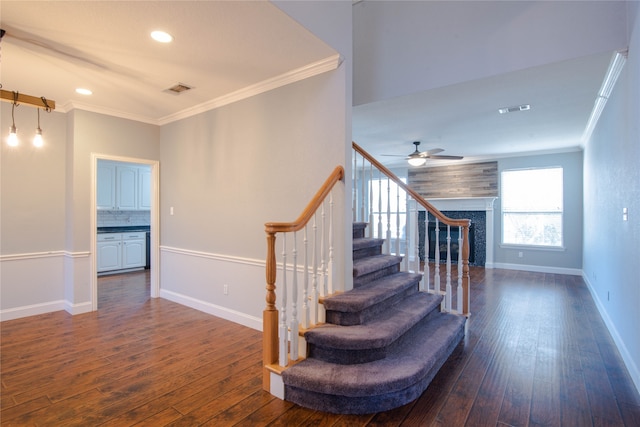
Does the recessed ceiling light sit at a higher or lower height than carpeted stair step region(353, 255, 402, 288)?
higher

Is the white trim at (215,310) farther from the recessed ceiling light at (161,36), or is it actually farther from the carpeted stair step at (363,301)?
the recessed ceiling light at (161,36)

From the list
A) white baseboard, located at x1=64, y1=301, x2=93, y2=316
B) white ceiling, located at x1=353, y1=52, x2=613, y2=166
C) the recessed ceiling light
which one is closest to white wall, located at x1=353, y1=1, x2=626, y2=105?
white ceiling, located at x1=353, y1=52, x2=613, y2=166

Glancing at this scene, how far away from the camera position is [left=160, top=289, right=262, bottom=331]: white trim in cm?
343

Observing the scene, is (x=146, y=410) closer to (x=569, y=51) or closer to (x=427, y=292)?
(x=427, y=292)

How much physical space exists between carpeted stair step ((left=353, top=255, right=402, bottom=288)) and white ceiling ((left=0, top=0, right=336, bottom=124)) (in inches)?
76.1

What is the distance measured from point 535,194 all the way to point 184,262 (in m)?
6.94

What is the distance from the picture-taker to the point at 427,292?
11.1 ft

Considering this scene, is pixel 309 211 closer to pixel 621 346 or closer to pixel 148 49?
pixel 148 49

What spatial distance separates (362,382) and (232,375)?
3.50 feet

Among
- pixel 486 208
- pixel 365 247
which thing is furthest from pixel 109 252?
pixel 486 208

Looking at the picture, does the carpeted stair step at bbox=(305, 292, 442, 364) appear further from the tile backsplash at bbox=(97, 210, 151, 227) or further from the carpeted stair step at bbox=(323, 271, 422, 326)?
the tile backsplash at bbox=(97, 210, 151, 227)

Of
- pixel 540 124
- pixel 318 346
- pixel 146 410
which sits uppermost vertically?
pixel 540 124

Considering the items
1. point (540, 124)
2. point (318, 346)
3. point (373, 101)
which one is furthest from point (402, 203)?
point (318, 346)

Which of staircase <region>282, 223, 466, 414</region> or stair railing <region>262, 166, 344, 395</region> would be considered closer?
staircase <region>282, 223, 466, 414</region>
